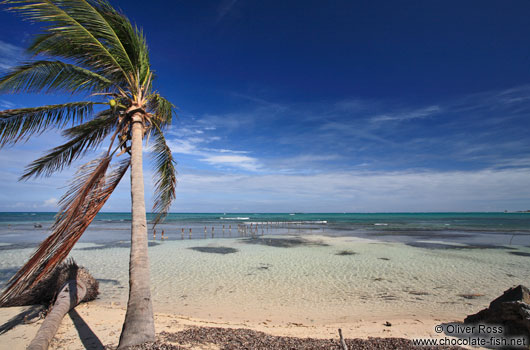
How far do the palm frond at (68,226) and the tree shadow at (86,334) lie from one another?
2.56m

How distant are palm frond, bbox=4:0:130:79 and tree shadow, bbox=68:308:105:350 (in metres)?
5.58

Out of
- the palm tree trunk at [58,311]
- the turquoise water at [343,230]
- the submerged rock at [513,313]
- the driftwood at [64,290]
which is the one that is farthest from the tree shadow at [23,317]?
the submerged rock at [513,313]

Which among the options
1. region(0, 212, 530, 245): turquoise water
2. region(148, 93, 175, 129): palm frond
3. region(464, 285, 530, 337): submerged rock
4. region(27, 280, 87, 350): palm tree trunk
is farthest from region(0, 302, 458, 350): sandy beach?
region(0, 212, 530, 245): turquoise water

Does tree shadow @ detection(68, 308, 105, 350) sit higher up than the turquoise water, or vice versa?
tree shadow @ detection(68, 308, 105, 350)

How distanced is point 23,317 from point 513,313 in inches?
457

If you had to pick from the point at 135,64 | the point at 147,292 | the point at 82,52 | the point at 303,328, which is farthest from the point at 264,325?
the point at 82,52

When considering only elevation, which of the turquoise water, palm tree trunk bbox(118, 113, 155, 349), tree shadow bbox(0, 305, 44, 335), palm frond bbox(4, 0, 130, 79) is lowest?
the turquoise water

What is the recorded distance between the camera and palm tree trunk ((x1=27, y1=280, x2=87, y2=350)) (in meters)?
5.11

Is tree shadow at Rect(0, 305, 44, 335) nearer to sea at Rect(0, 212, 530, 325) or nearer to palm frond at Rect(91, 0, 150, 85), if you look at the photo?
sea at Rect(0, 212, 530, 325)

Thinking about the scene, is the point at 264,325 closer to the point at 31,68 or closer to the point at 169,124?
the point at 169,124

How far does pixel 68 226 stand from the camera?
4.10 metres

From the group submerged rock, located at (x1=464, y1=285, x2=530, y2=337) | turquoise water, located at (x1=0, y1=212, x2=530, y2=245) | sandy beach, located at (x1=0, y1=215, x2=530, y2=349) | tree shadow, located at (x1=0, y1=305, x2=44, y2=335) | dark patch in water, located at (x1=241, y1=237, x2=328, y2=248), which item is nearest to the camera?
submerged rock, located at (x1=464, y1=285, x2=530, y2=337)

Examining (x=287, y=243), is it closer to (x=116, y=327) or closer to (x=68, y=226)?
(x=116, y=327)

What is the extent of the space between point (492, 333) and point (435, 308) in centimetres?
302
